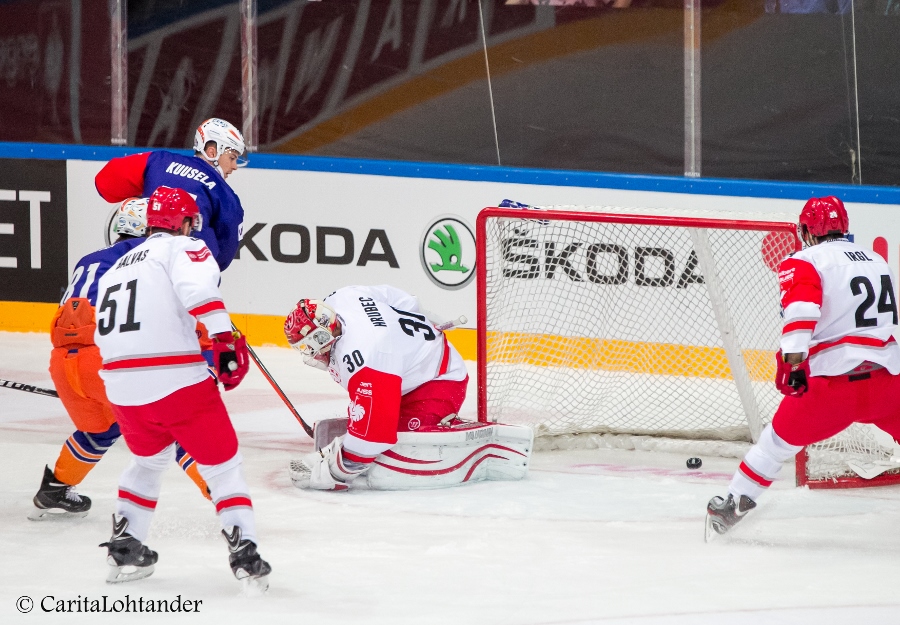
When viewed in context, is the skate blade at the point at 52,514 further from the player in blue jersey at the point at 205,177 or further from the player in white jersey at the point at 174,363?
the player in blue jersey at the point at 205,177

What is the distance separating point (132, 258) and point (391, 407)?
1206 mm

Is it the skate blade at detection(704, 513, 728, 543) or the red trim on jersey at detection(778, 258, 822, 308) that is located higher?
the red trim on jersey at detection(778, 258, 822, 308)

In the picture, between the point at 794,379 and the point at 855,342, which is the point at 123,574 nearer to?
the point at 794,379

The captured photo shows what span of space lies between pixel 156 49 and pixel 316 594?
4.59m

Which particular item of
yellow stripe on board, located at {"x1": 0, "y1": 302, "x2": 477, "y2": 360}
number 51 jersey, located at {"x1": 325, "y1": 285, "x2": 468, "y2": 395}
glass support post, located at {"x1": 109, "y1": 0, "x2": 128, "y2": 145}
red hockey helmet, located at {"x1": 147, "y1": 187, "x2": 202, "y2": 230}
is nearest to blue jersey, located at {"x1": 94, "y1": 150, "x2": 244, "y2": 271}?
number 51 jersey, located at {"x1": 325, "y1": 285, "x2": 468, "y2": 395}

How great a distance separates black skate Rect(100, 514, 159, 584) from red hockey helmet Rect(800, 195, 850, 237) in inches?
79.4

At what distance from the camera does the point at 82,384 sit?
13.3 ft

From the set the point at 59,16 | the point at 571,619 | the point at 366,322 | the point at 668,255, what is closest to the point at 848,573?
the point at 571,619

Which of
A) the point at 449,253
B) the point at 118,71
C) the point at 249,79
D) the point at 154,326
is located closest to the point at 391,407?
the point at 154,326

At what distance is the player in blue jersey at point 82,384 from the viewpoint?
4062mm

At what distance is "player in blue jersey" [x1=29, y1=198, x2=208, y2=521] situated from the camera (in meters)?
4.06

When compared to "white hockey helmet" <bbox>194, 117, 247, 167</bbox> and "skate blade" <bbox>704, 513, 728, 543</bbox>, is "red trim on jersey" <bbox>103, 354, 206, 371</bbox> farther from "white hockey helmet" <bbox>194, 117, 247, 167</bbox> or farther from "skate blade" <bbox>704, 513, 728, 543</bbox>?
"white hockey helmet" <bbox>194, 117, 247, 167</bbox>

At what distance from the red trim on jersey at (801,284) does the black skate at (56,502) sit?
2194 millimetres

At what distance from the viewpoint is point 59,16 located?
736 cm
